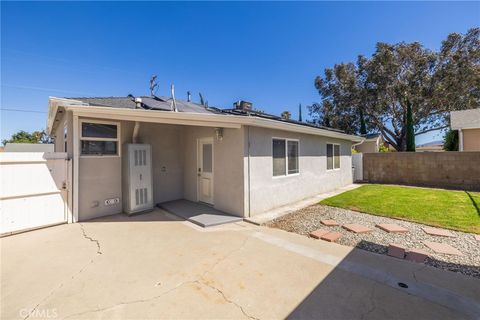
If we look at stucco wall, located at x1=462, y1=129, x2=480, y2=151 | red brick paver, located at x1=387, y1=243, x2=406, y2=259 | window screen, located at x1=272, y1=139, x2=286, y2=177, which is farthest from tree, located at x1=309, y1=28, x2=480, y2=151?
red brick paver, located at x1=387, y1=243, x2=406, y2=259

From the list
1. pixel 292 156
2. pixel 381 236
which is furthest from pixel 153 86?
pixel 381 236

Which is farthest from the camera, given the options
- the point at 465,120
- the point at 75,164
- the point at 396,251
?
the point at 465,120

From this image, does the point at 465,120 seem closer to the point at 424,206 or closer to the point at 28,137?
the point at 424,206

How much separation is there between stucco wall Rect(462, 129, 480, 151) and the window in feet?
28.6

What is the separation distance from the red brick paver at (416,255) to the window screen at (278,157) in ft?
12.3

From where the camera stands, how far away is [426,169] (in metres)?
10.8

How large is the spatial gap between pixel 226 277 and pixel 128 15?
10803 millimetres

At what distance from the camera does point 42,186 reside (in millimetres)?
5180

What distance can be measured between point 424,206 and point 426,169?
18.9 ft

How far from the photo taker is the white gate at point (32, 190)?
4.73 m

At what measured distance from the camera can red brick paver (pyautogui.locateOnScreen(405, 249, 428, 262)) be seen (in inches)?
137

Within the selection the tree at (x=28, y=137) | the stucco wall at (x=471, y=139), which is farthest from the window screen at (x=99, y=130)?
the tree at (x=28, y=137)

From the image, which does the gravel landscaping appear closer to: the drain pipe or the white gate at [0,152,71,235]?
the drain pipe

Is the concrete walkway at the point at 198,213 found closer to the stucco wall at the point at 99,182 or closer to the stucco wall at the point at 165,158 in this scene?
the stucco wall at the point at 165,158
